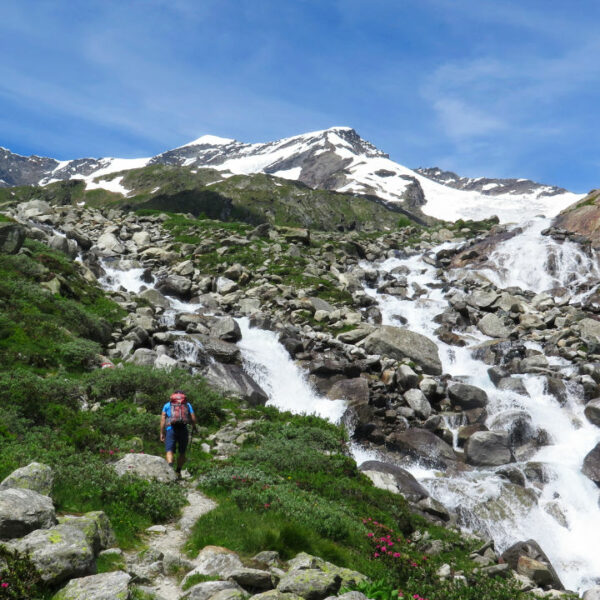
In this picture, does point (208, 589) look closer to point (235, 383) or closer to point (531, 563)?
point (531, 563)

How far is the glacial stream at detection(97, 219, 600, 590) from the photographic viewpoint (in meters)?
16.7

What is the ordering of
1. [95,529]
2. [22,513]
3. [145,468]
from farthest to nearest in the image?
[145,468], [95,529], [22,513]

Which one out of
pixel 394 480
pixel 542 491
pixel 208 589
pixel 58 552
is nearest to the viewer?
pixel 58 552

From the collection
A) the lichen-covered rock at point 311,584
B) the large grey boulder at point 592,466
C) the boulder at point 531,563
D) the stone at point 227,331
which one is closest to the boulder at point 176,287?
the stone at point 227,331

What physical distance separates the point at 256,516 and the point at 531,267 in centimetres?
4692

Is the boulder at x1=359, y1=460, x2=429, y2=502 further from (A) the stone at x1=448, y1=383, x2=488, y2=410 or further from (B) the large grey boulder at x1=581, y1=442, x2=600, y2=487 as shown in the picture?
(A) the stone at x1=448, y1=383, x2=488, y2=410

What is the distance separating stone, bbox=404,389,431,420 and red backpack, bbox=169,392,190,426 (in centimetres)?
1367

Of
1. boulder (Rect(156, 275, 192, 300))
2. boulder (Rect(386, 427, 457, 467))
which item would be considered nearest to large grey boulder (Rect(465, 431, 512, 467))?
boulder (Rect(386, 427, 457, 467))

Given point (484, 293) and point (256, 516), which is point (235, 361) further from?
point (484, 293)

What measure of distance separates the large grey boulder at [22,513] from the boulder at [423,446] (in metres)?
16.4

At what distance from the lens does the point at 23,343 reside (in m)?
18.0

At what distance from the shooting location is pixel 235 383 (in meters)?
22.1

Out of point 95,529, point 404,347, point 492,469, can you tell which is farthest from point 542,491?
point 95,529

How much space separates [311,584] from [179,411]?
737 centimetres
